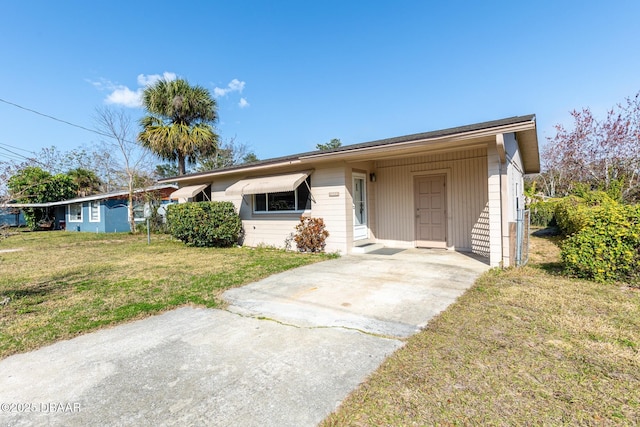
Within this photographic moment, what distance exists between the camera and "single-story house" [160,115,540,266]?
26.8 feet

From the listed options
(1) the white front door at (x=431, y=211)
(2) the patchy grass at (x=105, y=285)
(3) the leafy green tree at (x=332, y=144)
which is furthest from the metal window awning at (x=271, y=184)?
(3) the leafy green tree at (x=332, y=144)

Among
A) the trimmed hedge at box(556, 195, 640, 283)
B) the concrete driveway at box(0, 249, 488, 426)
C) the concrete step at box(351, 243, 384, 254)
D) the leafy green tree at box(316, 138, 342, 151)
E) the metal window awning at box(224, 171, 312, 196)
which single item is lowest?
the concrete driveway at box(0, 249, 488, 426)

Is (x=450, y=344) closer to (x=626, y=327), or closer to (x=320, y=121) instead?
(x=626, y=327)

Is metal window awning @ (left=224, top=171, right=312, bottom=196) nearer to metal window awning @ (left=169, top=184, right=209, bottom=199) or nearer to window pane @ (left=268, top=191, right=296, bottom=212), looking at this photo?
window pane @ (left=268, top=191, right=296, bottom=212)

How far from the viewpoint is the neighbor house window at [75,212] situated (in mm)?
24625

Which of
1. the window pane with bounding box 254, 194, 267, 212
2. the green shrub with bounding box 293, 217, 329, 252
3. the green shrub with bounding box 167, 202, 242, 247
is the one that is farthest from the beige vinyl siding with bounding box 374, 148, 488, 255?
the green shrub with bounding box 167, 202, 242, 247

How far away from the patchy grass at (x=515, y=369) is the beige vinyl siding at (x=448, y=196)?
438cm

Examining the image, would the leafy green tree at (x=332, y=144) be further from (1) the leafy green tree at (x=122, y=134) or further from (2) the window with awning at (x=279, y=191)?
(2) the window with awning at (x=279, y=191)

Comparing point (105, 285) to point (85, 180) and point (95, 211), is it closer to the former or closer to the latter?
point (95, 211)

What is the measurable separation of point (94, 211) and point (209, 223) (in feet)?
56.7

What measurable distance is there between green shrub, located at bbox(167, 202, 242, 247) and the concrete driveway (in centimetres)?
654

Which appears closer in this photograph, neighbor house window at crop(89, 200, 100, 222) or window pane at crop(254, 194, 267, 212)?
window pane at crop(254, 194, 267, 212)

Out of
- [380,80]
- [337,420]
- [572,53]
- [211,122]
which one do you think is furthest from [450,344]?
[211,122]

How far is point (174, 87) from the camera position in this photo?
62.1ft
